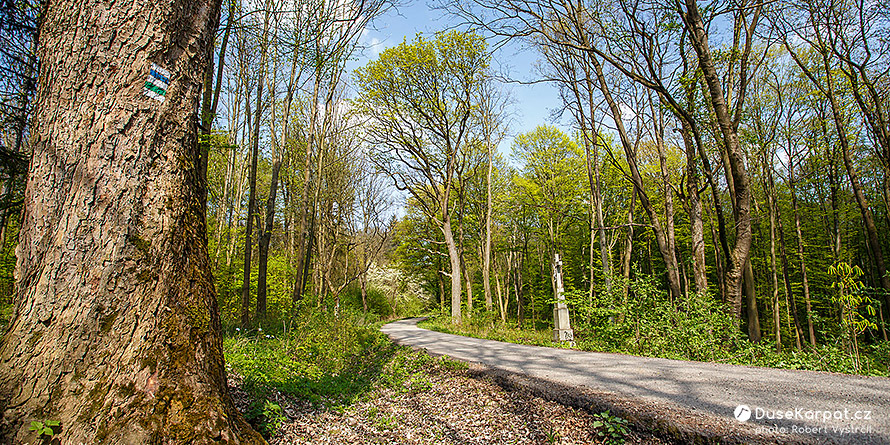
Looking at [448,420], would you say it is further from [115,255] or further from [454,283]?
[454,283]

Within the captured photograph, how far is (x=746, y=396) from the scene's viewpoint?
300 cm

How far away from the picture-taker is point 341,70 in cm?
1157

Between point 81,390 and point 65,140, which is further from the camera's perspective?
point 65,140

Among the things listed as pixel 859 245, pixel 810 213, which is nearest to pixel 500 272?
pixel 810 213

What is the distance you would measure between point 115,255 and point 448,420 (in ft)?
9.15

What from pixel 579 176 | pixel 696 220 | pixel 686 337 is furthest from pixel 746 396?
pixel 579 176

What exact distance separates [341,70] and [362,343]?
320 inches

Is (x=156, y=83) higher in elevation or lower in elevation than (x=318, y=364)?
higher

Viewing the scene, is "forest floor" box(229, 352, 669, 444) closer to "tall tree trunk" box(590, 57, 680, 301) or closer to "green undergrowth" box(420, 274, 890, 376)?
"green undergrowth" box(420, 274, 890, 376)

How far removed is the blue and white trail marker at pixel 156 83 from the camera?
6.81ft

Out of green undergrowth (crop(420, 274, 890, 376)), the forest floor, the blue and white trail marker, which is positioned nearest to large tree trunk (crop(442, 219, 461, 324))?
green undergrowth (crop(420, 274, 890, 376))

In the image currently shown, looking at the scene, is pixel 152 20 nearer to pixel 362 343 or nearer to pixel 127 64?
pixel 127 64

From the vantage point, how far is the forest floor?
2.82 m

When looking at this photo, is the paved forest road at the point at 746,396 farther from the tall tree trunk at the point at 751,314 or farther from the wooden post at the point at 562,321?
the wooden post at the point at 562,321
